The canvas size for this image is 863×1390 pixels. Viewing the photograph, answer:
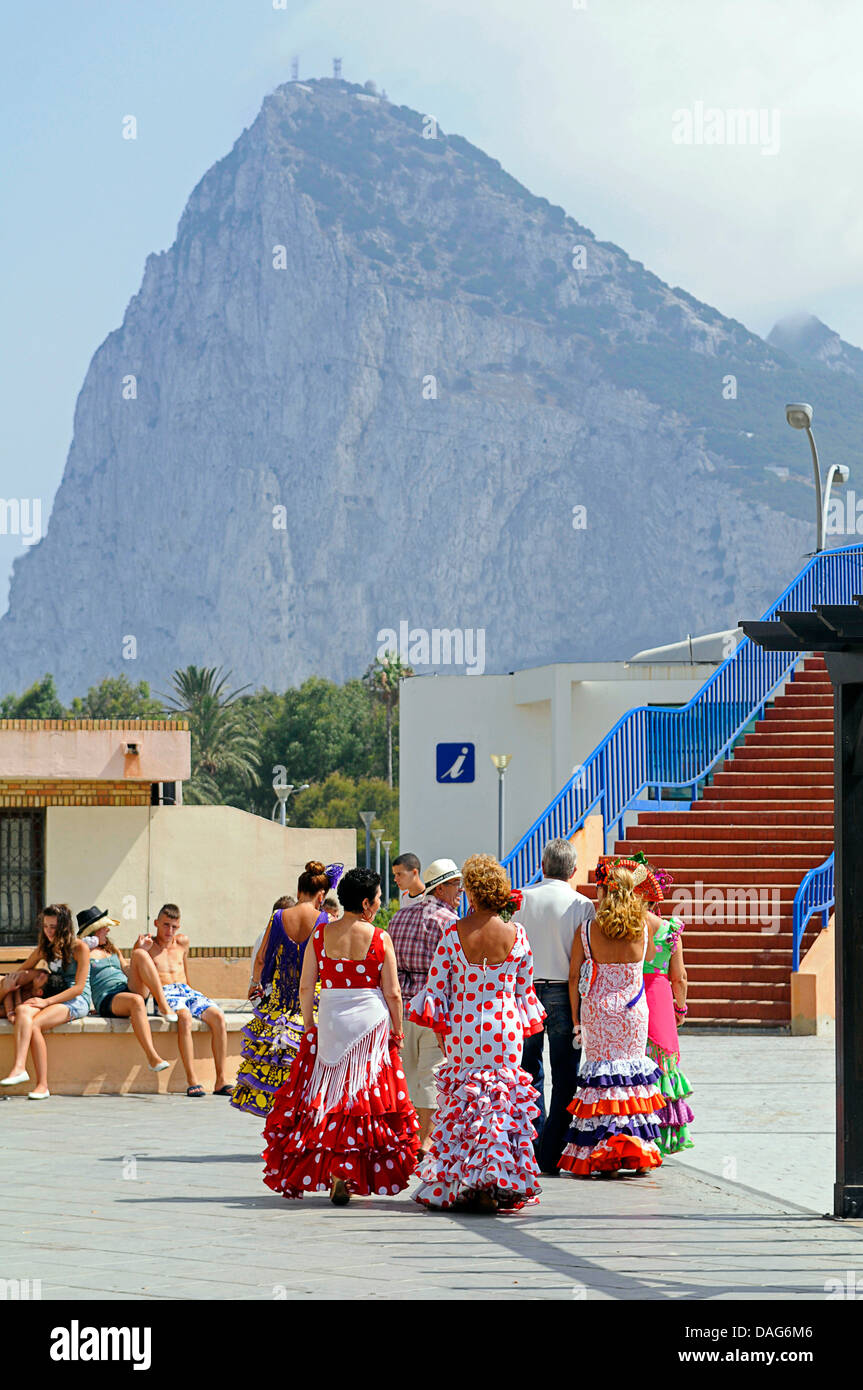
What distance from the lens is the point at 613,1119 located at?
9.74m

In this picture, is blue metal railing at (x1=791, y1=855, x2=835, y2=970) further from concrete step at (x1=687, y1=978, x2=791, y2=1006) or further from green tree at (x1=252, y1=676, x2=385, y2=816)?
green tree at (x1=252, y1=676, x2=385, y2=816)


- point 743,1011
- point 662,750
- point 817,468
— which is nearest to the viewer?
point 743,1011

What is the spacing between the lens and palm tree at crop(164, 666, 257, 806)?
101 metres

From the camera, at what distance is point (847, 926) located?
8.48 meters

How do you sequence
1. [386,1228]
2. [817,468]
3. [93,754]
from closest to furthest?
1. [386,1228]
2. [93,754]
3. [817,468]

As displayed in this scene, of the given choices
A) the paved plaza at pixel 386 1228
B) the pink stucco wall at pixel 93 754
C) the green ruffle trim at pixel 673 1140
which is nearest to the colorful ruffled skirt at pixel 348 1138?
the paved plaza at pixel 386 1228

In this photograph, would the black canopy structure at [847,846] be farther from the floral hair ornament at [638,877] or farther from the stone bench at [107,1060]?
the stone bench at [107,1060]

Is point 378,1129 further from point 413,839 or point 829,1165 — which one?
point 413,839

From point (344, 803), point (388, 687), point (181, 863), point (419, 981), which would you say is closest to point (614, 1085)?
point (419, 981)

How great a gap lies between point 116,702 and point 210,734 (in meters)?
35.0

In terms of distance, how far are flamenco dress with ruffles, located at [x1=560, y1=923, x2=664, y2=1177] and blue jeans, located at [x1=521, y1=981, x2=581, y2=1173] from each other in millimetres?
187

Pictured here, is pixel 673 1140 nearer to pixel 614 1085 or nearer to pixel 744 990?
pixel 614 1085

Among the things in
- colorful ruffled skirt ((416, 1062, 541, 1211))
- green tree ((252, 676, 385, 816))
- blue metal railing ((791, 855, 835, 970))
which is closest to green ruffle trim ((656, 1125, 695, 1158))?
colorful ruffled skirt ((416, 1062, 541, 1211))
